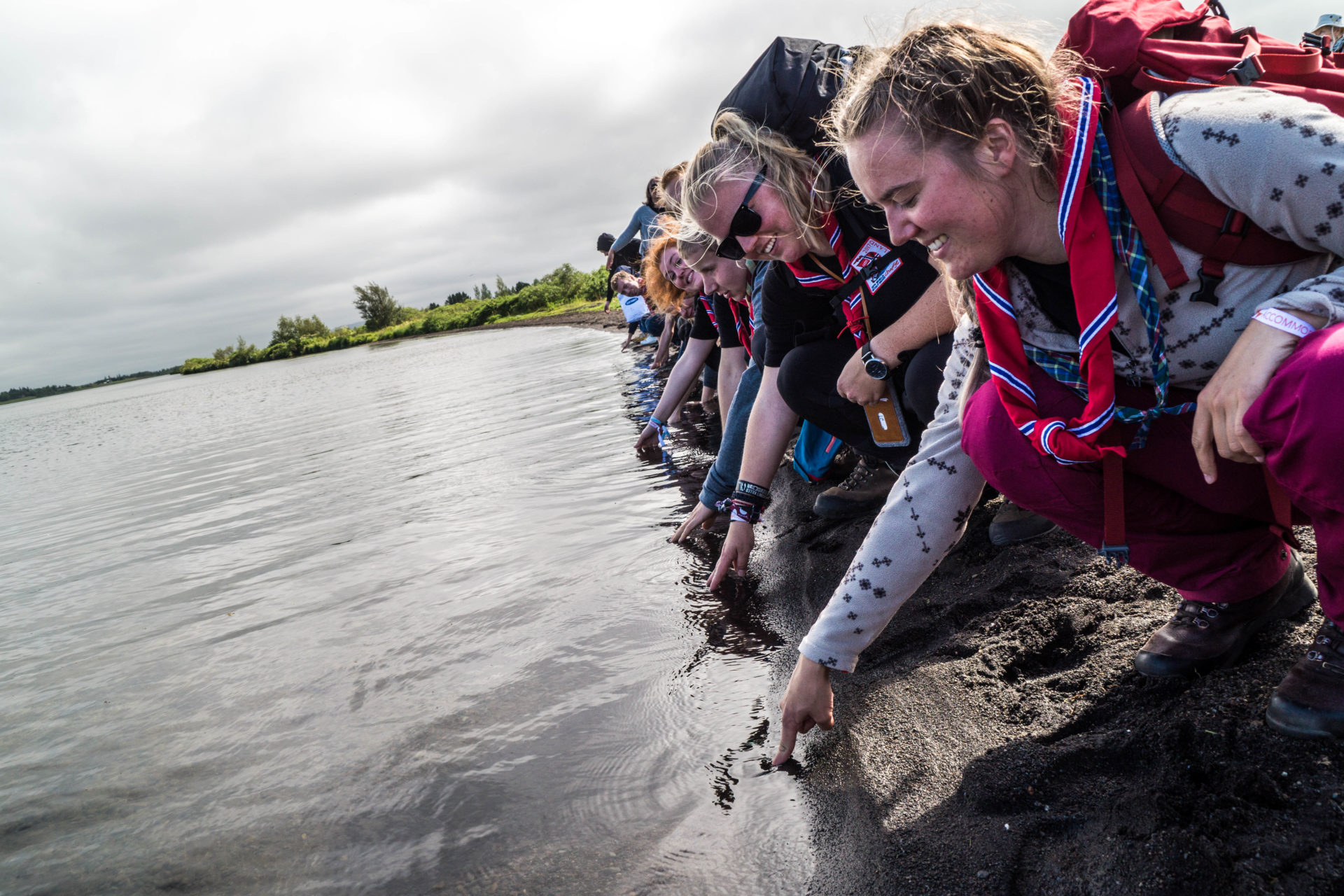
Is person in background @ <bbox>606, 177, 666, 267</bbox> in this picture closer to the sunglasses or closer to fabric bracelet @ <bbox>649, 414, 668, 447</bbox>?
fabric bracelet @ <bbox>649, 414, 668, 447</bbox>

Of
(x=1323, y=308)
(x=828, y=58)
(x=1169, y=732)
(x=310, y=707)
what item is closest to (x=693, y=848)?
(x=1169, y=732)

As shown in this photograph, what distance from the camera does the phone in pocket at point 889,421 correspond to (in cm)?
239

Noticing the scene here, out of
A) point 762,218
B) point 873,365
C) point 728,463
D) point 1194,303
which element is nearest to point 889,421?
point 873,365

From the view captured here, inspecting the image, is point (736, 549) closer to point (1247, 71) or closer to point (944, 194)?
point (944, 194)

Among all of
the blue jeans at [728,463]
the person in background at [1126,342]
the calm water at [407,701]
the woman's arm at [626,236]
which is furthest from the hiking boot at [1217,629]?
the woman's arm at [626,236]

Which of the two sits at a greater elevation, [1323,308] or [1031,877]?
[1323,308]

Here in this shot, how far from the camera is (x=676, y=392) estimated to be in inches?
185

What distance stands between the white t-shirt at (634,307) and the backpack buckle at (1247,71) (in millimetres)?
10687

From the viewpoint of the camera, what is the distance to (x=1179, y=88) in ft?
3.78

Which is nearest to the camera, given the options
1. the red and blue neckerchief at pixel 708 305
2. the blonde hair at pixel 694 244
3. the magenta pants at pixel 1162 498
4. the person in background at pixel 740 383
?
the magenta pants at pixel 1162 498

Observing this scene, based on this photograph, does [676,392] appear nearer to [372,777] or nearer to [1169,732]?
[372,777]

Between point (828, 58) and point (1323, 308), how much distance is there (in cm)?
150

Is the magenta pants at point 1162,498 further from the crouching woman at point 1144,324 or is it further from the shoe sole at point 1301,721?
the shoe sole at point 1301,721

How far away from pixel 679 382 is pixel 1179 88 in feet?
11.8
